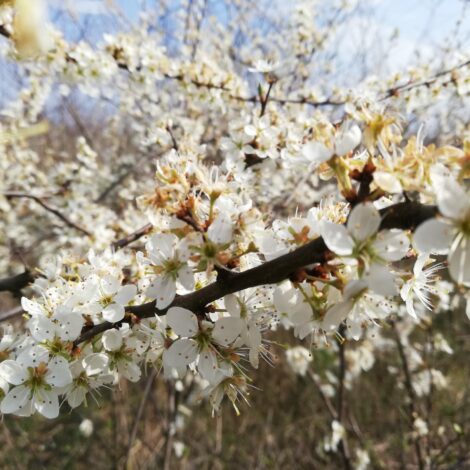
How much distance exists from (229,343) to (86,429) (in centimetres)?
382

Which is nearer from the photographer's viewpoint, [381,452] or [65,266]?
[65,266]

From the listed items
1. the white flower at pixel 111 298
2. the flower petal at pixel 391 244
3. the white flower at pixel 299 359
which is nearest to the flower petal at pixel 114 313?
the white flower at pixel 111 298

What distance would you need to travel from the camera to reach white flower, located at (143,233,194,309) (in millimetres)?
869

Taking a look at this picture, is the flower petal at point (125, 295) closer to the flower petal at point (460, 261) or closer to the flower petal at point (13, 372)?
the flower petal at point (13, 372)

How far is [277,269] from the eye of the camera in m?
0.80

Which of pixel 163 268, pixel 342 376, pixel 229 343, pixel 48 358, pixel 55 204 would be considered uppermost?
pixel 163 268

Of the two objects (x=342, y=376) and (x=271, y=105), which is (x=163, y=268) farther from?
(x=342, y=376)

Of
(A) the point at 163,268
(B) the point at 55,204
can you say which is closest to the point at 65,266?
(A) the point at 163,268

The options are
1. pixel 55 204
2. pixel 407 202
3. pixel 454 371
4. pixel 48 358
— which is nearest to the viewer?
pixel 407 202

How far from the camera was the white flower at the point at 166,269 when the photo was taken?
87 centimetres

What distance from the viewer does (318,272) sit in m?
0.83

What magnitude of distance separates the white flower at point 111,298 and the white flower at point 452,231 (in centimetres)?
64

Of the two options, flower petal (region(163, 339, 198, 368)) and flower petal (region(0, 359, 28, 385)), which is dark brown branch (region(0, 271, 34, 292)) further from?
flower petal (region(163, 339, 198, 368))

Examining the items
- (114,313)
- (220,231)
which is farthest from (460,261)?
(114,313)
